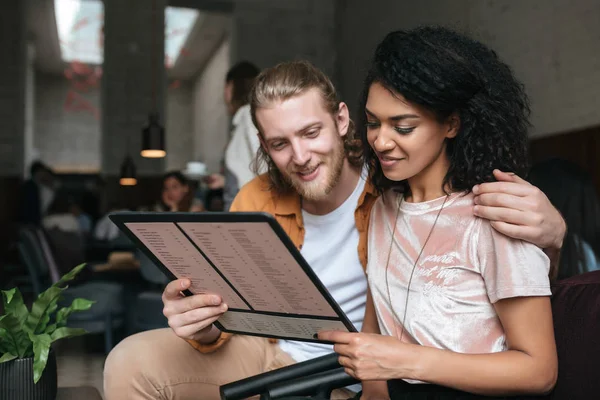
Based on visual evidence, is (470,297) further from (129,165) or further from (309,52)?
(309,52)

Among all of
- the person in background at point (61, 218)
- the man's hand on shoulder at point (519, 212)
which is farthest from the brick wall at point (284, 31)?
the man's hand on shoulder at point (519, 212)

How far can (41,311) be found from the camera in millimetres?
1671

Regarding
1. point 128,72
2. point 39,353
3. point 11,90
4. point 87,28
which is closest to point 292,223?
point 39,353

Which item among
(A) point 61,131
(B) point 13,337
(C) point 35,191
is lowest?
(A) point 61,131

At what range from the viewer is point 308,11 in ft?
34.9

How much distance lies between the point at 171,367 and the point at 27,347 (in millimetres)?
361

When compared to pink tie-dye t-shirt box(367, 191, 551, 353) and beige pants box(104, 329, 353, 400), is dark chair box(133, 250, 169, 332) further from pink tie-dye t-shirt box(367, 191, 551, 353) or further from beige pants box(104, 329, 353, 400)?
pink tie-dye t-shirt box(367, 191, 551, 353)

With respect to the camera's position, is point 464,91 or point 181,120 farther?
point 181,120

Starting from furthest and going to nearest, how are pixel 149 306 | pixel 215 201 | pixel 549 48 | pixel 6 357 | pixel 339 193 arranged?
pixel 215 201 → pixel 549 48 → pixel 149 306 → pixel 339 193 → pixel 6 357

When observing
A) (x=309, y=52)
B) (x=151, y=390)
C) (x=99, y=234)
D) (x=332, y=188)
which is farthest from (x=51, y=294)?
(x=309, y=52)

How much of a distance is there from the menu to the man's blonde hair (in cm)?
54

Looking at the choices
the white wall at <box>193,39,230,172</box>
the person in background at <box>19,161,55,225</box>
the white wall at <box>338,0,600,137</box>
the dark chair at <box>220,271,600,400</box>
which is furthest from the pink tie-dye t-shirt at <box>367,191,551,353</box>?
the white wall at <box>193,39,230,172</box>

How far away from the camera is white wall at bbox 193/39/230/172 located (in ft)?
46.1

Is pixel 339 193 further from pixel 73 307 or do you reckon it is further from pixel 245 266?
pixel 73 307
